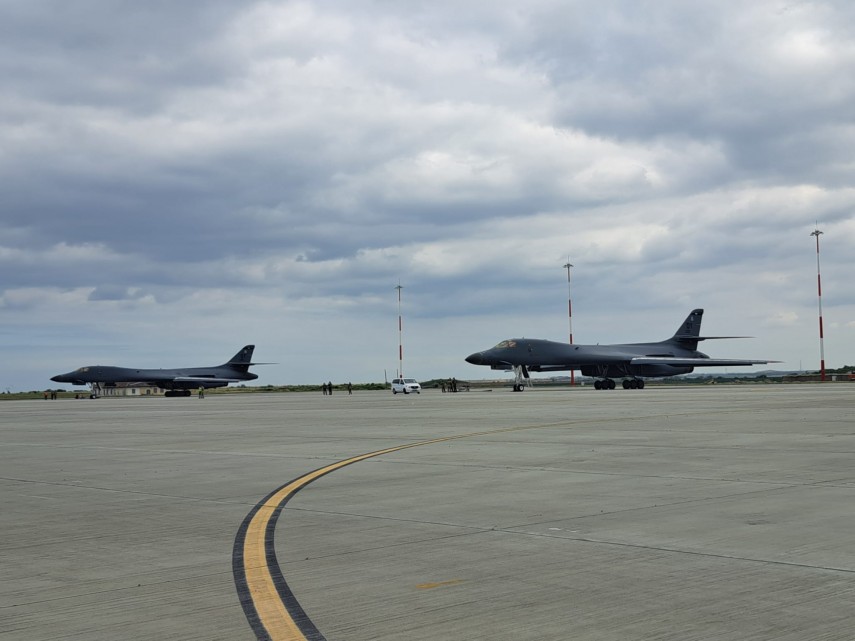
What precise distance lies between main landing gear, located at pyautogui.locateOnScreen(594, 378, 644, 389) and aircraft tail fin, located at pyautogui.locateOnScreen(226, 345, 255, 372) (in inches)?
1974

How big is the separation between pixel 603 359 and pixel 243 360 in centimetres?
5146

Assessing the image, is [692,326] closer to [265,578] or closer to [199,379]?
[199,379]

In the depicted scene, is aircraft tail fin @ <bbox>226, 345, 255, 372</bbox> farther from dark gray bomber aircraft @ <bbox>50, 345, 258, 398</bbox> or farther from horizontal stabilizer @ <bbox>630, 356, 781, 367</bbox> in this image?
horizontal stabilizer @ <bbox>630, 356, 781, 367</bbox>

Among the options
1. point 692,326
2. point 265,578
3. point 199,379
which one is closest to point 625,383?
point 692,326

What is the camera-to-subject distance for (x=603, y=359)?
85250 mm

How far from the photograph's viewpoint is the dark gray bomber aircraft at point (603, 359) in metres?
81.9

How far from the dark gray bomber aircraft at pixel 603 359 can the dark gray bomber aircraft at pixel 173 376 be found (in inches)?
1571

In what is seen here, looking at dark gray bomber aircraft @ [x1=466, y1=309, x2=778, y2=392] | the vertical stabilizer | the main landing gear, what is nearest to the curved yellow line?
dark gray bomber aircraft @ [x1=466, y1=309, x2=778, y2=392]

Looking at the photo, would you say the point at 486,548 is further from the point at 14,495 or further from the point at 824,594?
the point at 14,495

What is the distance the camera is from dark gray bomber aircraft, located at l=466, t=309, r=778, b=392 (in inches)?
3223

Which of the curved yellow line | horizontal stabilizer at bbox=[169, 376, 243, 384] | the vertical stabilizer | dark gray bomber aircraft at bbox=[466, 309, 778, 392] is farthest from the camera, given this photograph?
horizontal stabilizer at bbox=[169, 376, 243, 384]

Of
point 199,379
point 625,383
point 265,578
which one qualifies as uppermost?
point 199,379

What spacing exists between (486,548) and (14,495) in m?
8.28

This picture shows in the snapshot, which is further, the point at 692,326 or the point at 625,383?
the point at 692,326
